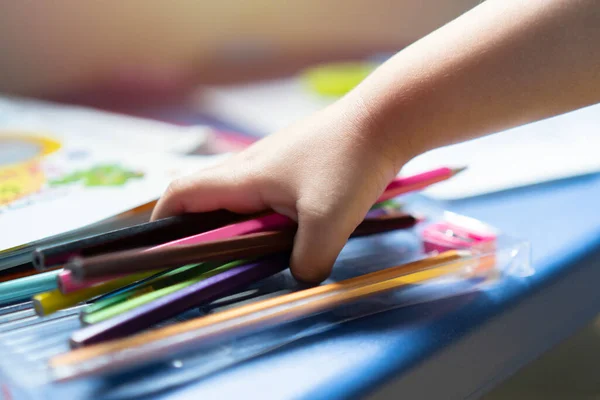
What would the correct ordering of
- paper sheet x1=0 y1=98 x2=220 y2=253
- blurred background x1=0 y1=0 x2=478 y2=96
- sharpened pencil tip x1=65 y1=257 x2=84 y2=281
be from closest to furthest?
sharpened pencil tip x1=65 y1=257 x2=84 y2=281 → paper sheet x1=0 y1=98 x2=220 y2=253 → blurred background x1=0 y1=0 x2=478 y2=96

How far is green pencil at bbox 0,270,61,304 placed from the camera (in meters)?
0.29

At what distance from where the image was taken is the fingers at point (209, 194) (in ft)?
1.11

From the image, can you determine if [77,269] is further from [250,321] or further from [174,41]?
[174,41]

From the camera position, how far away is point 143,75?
0.76 metres

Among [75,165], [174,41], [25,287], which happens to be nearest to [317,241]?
[25,287]

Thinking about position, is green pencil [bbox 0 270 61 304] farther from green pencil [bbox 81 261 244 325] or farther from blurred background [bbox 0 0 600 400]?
blurred background [bbox 0 0 600 400]

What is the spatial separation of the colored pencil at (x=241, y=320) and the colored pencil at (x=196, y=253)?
0.03 m

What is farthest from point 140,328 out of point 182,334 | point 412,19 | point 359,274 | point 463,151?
point 412,19

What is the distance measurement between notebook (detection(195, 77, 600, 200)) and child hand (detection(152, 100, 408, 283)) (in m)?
0.14

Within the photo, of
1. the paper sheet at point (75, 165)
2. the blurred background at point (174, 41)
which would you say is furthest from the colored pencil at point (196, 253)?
the blurred background at point (174, 41)

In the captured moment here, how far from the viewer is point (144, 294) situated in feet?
0.93

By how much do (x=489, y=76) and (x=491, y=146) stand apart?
0.71ft

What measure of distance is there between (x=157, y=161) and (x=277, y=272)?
20 cm

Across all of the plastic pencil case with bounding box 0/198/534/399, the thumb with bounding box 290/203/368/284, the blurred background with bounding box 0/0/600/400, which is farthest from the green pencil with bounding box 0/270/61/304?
the blurred background with bounding box 0/0/600/400
